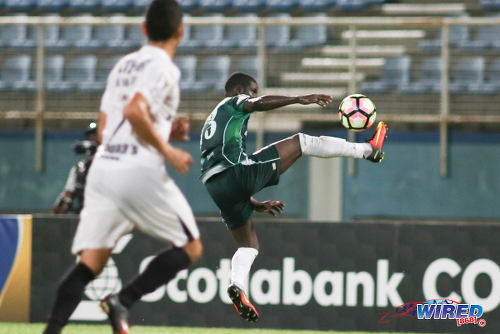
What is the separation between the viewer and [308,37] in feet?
40.4

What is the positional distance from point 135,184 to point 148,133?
0.94 ft

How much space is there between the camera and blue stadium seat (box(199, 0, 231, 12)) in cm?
1373

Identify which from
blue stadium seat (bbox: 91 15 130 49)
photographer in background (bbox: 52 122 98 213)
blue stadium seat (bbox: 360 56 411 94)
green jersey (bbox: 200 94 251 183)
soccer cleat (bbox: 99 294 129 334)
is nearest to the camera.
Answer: soccer cleat (bbox: 99 294 129 334)

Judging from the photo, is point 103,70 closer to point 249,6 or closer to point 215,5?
point 215,5

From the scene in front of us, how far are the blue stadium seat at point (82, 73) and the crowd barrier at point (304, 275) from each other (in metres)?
4.72

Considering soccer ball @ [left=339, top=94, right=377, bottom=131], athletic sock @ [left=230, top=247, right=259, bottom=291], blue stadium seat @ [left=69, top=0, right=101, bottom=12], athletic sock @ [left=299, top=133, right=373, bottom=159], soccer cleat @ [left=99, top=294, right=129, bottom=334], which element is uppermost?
blue stadium seat @ [left=69, top=0, right=101, bottom=12]

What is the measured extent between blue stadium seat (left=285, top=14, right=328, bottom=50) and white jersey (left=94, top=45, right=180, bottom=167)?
26.2 feet

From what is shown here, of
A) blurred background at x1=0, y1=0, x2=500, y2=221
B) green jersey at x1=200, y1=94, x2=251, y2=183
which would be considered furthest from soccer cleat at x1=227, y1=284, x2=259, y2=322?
blurred background at x1=0, y1=0, x2=500, y2=221

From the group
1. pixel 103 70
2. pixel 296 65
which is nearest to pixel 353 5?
pixel 296 65

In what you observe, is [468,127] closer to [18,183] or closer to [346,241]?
[346,241]

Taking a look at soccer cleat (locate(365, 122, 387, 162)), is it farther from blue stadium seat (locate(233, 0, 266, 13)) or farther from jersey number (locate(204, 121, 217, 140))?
blue stadium seat (locate(233, 0, 266, 13))

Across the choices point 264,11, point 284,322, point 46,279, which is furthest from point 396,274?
point 264,11

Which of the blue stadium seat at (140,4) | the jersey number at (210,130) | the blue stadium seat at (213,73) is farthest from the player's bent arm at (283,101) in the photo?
the blue stadium seat at (140,4)

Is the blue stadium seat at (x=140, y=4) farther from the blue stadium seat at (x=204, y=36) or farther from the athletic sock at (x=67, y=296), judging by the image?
the athletic sock at (x=67, y=296)
